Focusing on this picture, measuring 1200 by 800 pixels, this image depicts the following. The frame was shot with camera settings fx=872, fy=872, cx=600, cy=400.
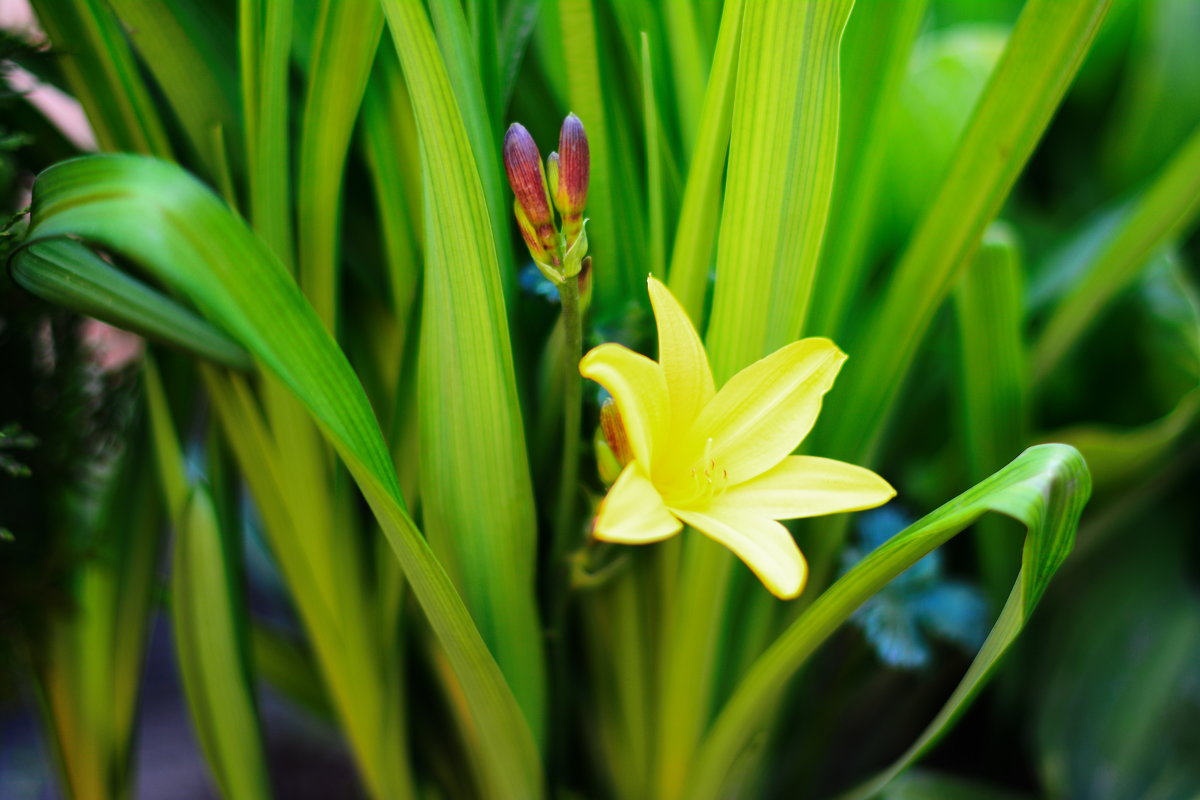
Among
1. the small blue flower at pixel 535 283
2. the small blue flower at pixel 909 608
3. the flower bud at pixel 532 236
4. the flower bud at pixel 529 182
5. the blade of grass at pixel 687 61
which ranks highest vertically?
the blade of grass at pixel 687 61

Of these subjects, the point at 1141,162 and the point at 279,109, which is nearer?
the point at 279,109

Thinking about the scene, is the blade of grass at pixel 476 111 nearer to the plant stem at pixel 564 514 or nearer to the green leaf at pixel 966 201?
the plant stem at pixel 564 514

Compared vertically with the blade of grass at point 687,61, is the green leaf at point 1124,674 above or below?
below

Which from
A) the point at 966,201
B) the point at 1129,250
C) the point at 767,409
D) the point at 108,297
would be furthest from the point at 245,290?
the point at 1129,250

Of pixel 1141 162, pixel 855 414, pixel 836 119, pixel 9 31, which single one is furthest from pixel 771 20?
pixel 1141 162

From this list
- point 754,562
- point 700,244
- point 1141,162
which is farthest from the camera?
point 1141,162

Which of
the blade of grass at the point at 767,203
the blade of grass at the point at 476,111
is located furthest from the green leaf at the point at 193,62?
the blade of grass at the point at 767,203

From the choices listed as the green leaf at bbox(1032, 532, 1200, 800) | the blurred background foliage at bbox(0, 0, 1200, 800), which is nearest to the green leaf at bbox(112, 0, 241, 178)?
the blurred background foliage at bbox(0, 0, 1200, 800)

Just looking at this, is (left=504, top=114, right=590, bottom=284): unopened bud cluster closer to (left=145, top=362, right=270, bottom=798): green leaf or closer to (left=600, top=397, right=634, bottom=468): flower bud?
(left=600, top=397, right=634, bottom=468): flower bud

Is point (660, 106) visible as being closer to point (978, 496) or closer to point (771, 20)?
point (771, 20)
